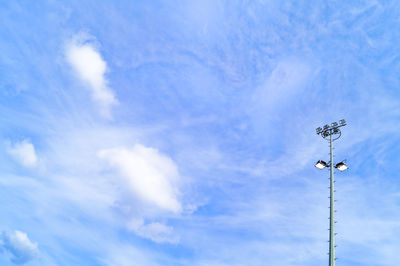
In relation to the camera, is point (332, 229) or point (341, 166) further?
point (341, 166)

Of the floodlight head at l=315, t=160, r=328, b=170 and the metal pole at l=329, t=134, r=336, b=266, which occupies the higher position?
the floodlight head at l=315, t=160, r=328, b=170

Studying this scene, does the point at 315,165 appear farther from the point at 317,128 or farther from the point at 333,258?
the point at 333,258

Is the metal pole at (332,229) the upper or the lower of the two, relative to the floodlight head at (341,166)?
lower

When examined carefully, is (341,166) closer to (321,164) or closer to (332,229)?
(321,164)

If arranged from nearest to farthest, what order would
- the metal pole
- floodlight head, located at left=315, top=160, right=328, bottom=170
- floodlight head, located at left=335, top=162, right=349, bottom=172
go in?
the metal pole
floodlight head, located at left=335, top=162, right=349, bottom=172
floodlight head, located at left=315, top=160, right=328, bottom=170

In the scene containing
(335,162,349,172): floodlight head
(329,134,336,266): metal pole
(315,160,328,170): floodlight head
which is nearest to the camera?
(329,134,336,266): metal pole

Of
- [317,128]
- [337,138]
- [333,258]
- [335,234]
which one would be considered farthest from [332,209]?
[317,128]

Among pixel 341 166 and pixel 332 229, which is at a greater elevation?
pixel 341 166

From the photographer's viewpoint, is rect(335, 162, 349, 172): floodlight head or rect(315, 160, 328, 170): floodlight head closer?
rect(335, 162, 349, 172): floodlight head

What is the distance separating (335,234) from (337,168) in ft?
13.7

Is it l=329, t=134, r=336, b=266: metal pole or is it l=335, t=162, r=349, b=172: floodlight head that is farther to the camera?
l=335, t=162, r=349, b=172: floodlight head

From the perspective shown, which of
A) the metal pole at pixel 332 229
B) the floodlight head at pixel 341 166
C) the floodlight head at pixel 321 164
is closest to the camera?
the metal pole at pixel 332 229

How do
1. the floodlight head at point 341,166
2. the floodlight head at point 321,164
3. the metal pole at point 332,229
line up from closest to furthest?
the metal pole at point 332,229
the floodlight head at point 341,166
the floodlight head at point 321,164

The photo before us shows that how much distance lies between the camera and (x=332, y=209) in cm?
1341
